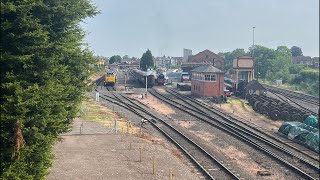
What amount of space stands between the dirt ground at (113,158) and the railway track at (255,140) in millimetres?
5704

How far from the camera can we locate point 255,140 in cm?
2681

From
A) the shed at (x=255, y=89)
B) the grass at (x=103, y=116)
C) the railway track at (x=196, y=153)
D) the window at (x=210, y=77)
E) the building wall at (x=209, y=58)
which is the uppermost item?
the building wall at (x=209, y=58)

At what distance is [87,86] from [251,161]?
10426 mm

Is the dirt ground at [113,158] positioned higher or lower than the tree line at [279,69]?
lower

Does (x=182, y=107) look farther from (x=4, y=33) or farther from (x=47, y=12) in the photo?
(x=4, y=33)

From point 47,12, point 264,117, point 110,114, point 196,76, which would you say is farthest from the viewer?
point 196,76

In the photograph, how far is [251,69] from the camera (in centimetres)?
6309

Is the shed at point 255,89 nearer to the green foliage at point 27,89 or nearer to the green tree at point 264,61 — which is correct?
the green foliage at point 27,89

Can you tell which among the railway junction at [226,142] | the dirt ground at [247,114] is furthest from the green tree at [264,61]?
the railway junction at [226,142]

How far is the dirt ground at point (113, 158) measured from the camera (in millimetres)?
17453

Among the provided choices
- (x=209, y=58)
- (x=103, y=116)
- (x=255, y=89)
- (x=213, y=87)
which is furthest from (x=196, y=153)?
(x=209, y=58)

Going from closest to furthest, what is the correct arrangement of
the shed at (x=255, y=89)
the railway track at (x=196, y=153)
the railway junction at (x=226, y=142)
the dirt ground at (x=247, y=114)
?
the railway track at (x=196, y=153) → the railway junction at (x=226, y=142) → the dirt ground at (x=247, y=114) → the shed at (x=255, y=89)

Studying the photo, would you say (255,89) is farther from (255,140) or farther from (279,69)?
(279,69)

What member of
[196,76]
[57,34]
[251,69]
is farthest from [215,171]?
[251,69]
